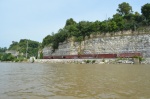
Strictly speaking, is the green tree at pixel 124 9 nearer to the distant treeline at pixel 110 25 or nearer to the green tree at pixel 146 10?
the distant treeline at pixel 110 25

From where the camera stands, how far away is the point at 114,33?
189 ft

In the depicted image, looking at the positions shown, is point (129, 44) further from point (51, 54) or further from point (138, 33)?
point (51, 54)

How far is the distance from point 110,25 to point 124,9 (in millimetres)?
16776

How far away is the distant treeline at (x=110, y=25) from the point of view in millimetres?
57938

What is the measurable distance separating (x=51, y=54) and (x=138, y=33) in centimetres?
3297

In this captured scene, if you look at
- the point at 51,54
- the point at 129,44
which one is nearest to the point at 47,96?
the point at 129,44

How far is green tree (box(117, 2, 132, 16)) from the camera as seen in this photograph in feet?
238

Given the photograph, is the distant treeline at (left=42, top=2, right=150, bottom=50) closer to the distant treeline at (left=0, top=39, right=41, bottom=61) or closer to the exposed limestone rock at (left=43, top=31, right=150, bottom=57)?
the exposed limestone rock at (left=43, top=31, right=150, bottom=57)

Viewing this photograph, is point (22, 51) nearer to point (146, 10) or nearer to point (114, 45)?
point (114, 45)

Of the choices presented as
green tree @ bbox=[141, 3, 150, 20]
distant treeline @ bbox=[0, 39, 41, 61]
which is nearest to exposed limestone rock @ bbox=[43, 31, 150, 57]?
green tree @ bbox=[141, 3, 150, 20]

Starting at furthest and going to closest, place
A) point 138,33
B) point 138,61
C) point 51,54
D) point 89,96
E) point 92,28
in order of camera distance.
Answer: point 51,54
point 92,28
point 138,33
point 138,61
point 89,96

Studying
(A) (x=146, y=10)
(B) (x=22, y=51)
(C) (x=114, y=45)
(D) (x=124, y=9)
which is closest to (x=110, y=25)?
(C) (x=114, y=45)

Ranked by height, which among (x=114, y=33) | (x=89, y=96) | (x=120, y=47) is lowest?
(x=89, y=96)

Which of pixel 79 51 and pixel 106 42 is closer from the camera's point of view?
pixel 106 42
